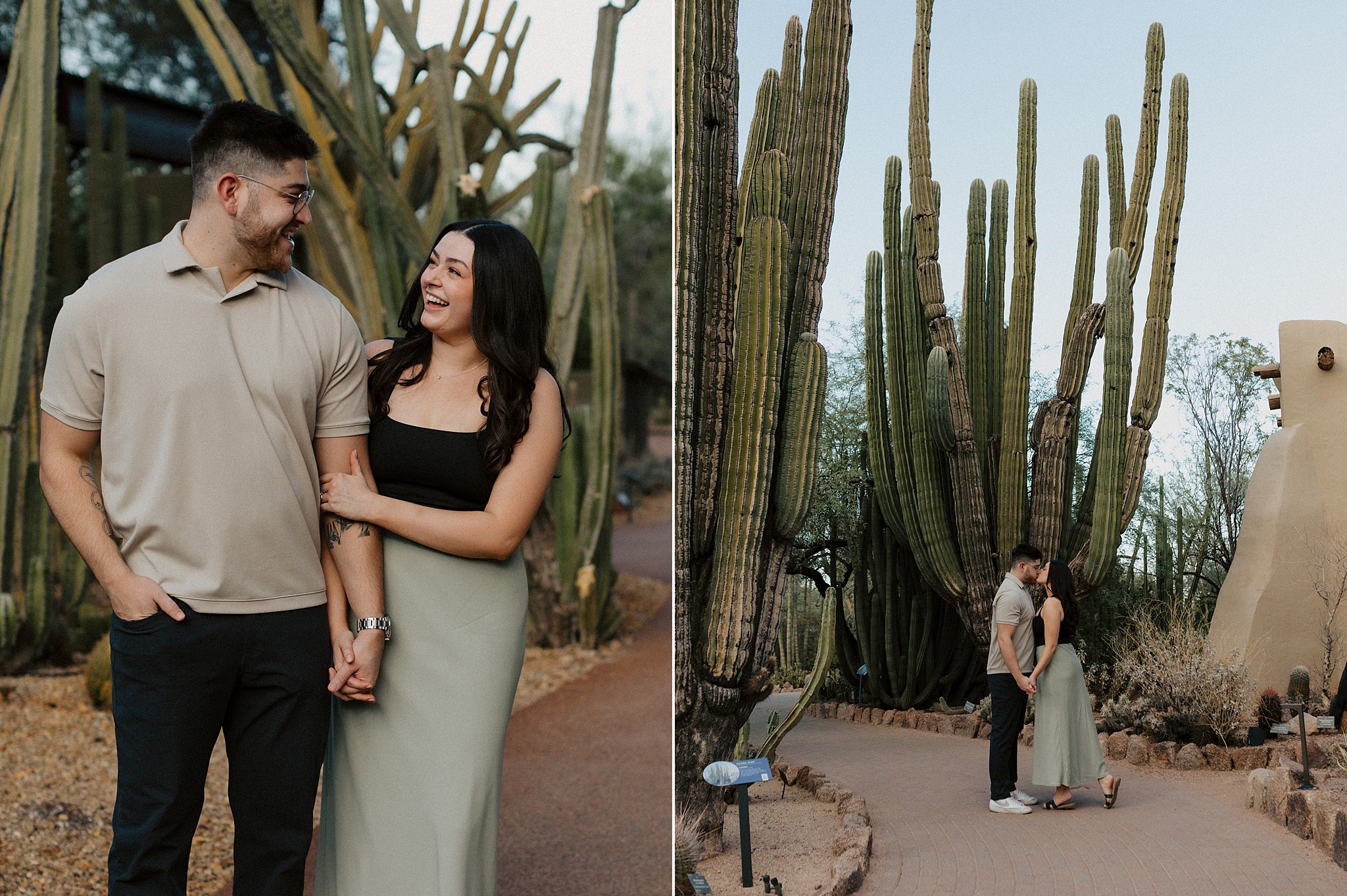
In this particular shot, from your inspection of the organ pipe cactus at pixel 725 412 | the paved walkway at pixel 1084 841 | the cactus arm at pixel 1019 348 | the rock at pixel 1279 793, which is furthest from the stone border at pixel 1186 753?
the organ pipe cactus at pixel 725 412

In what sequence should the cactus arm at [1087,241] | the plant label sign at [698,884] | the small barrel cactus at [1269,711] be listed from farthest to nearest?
the cactus arm at [1087,241], the small barrel cactus at [1269,711], the plant label sign at [698,884]

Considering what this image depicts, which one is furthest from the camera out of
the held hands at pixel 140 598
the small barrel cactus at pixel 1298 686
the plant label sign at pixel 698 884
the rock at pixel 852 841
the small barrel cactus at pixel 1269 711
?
the small barrel cactus at pixel 1298 686

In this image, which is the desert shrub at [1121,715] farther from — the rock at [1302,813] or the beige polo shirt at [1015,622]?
the beige polo shirt at [1015,622]

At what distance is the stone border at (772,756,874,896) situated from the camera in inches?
158

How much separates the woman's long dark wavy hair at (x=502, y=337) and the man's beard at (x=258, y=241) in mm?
230

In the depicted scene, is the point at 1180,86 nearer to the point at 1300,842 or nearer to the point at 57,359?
the point at 1300,842

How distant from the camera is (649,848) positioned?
380cm

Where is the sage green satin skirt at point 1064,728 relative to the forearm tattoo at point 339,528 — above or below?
below

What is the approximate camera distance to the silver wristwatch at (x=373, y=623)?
5.81 feet

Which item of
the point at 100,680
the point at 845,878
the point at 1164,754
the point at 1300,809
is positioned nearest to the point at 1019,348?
the point at 1164,754

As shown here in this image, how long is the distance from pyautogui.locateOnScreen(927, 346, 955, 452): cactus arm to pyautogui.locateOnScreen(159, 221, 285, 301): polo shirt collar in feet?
18.0

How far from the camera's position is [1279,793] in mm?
4969

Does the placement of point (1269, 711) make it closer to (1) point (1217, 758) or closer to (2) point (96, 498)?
(1) point (1217, 758)

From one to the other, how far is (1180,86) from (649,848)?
20.2 ft
